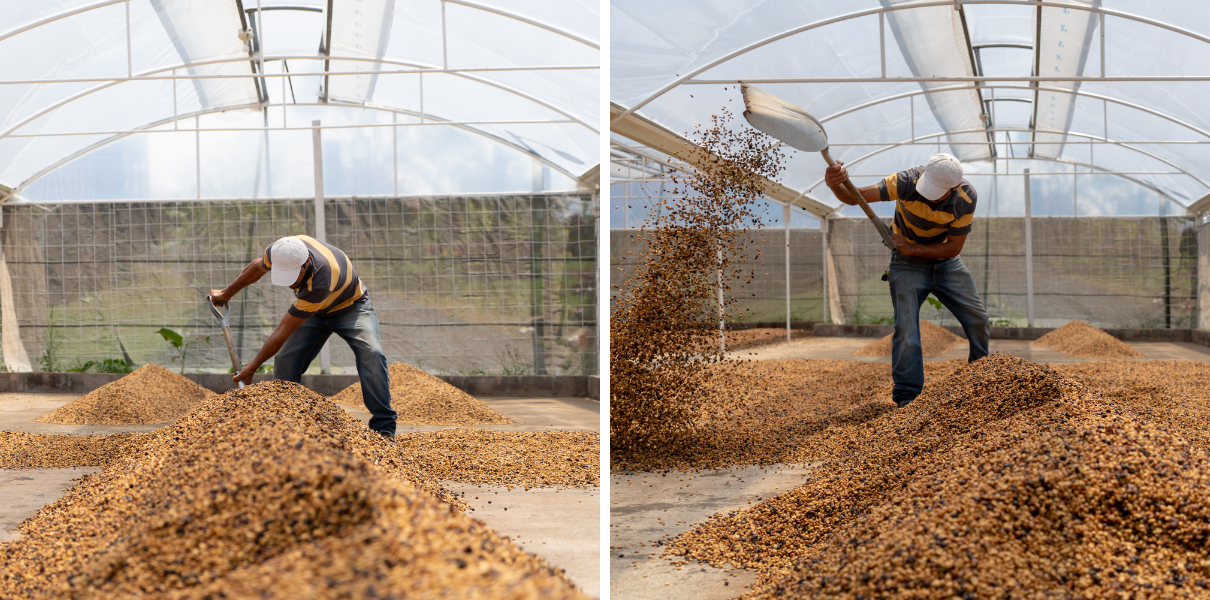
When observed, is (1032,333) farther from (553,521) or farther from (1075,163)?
(553,521)

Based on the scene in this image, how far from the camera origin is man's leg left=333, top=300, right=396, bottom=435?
3480 mm

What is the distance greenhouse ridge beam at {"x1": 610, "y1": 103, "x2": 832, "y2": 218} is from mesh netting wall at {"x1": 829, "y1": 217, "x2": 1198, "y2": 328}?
0.29 m

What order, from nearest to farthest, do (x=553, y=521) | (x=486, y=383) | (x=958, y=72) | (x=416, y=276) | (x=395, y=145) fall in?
(x=553, y=521), (x=958, y=72), (x=486, y=383), (x=416, y=276), (x=395, y=145)

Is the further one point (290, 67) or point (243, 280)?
point (290, 67)

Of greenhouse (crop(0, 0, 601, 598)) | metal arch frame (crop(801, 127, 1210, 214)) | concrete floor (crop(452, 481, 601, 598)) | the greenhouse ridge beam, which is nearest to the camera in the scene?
greenhouse (crop(0, 0, 601, 598))

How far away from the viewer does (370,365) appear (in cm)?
348

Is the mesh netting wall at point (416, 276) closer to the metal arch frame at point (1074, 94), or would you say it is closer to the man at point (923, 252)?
the metal arch frame at point (1074, 94)

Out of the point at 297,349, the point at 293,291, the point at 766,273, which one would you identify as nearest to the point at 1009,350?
the point at 766,273

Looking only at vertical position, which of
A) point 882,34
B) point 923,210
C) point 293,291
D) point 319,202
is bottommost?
point 293,291

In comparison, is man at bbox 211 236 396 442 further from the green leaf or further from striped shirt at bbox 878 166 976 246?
the green leaf

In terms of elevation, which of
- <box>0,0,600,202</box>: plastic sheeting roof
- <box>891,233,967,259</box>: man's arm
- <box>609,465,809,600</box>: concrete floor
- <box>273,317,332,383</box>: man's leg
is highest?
<box>0,0,600,202</box>: plastic sheeting roof

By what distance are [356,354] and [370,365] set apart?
87mm

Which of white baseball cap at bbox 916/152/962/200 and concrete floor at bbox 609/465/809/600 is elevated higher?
white baseball cap at bbox 916/152/962/200

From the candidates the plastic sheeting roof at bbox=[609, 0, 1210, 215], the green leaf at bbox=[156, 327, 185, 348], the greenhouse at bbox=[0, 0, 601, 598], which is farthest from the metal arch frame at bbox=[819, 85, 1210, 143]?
the green leaf at bbox=[156, 327, 185, 348]
